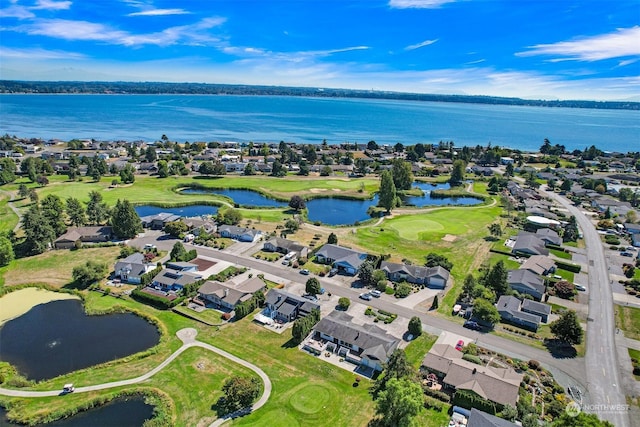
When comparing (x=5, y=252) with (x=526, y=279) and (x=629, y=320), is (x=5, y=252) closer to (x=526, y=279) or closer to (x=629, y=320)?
(x=526, y=279)

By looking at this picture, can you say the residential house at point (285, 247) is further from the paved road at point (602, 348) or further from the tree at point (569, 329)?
the paved road at point (602, 348)

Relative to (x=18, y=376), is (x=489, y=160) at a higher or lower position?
higher

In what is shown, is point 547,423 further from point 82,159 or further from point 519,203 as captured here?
point 82,159

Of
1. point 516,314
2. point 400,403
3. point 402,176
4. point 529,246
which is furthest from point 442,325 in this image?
point 402,176

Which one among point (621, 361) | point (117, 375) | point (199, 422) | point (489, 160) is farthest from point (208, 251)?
point (489, 160)

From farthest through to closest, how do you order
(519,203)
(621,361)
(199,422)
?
(519,203)
(621,361)
(199,422)

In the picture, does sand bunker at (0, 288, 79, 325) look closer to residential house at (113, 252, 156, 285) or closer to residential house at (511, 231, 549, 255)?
residential house at (113, 252, 156, 285)
